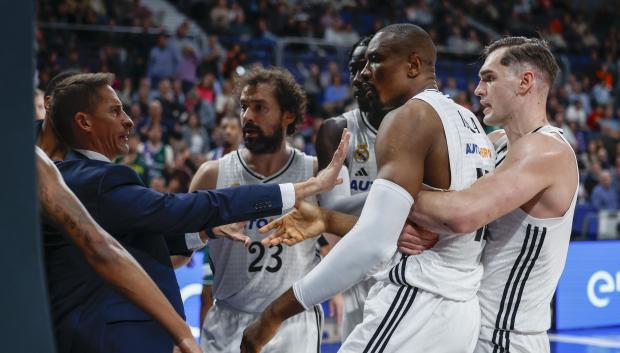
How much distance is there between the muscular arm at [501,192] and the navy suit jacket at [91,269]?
2.74ft

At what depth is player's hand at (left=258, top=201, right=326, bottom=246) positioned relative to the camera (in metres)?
3.43

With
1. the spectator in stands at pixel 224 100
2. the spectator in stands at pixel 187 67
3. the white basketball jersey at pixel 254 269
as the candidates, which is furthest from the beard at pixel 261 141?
the spectator in stands at pixel 187 67

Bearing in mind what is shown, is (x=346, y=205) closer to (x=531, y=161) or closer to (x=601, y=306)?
(x=531, y=161)

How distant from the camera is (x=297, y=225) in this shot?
346 centimetres

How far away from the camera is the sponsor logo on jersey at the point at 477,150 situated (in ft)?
10.9

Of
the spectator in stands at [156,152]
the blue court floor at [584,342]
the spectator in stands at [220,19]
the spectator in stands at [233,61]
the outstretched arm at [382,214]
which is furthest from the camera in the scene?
the spectator in stands at [220,19]

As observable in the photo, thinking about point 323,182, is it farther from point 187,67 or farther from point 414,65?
point 187,67

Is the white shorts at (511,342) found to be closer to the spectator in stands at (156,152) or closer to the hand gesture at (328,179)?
the hand gesture at (328,179)

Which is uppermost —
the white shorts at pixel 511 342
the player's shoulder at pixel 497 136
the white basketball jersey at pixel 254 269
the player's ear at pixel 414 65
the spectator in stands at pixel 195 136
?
the player's ear at pixel 414 65

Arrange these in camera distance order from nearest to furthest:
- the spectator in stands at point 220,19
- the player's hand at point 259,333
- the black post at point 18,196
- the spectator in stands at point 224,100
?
1. the black post at point 18,196
2. the player's hand at point 259,333
3. the spectator in stands at point 224,100
4. the spectator in stands at point 220,19

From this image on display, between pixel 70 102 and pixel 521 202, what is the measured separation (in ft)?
5.85

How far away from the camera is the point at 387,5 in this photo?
70.1 feet

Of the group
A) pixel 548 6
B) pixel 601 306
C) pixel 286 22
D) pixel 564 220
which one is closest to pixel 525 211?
pixel 564 220

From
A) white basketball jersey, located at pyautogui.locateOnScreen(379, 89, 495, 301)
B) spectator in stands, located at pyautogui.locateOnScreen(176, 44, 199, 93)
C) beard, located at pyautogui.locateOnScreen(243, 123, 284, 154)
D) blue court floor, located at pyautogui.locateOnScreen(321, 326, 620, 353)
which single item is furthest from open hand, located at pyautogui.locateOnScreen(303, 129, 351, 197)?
spectator in stands, located at pyautogui.locateOnScreen(176, 44, 199, 93)
